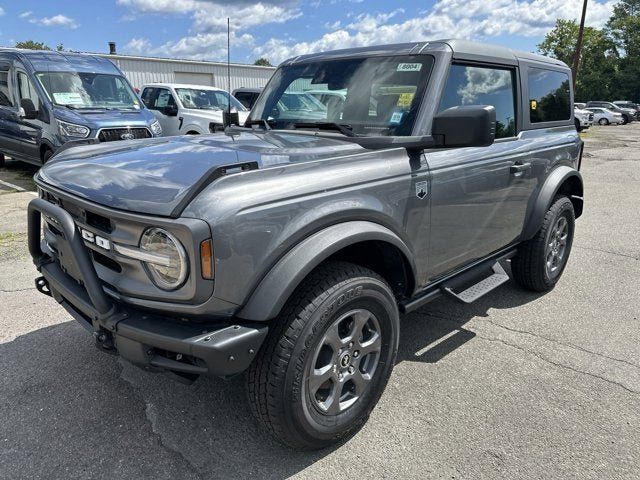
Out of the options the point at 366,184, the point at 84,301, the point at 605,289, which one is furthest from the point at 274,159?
the point at 605,289

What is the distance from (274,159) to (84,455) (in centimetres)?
169

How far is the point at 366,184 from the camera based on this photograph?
2.45 m

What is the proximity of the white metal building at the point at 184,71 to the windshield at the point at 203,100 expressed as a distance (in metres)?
11.5

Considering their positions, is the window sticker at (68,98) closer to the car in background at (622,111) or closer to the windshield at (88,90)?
the windshield at (88,90)

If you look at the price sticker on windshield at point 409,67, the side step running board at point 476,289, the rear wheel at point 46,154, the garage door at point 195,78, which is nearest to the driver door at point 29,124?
the rear wheel at point 46,154

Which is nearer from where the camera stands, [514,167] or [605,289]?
[514,167]

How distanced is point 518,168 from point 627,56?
65.5m

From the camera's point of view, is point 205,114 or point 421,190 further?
point 205,114

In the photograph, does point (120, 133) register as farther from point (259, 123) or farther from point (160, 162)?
point (160, 162)

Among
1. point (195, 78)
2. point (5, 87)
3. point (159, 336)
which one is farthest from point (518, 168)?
point (195, 78)

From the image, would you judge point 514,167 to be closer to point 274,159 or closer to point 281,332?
point 274,159

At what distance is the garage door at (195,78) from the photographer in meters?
26.8

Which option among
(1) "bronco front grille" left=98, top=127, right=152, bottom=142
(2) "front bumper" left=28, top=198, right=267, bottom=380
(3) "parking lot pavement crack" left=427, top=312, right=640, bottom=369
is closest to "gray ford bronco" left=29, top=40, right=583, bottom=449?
(2) "front bumper" left=28, top=198, right=267, bottom=380

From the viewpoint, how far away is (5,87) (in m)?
9.41
